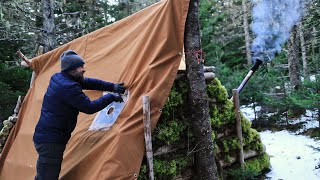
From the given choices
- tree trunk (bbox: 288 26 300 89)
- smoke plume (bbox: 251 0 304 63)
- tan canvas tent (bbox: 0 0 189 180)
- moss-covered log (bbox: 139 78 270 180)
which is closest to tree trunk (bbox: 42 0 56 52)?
tan canvas tent (bbox: 0 0 189 180)

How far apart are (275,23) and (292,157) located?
5.60m

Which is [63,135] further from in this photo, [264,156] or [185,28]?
[264,156]

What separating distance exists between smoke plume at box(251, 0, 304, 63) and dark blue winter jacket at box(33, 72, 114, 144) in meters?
7.97

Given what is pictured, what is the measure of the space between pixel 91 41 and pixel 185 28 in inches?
89.7

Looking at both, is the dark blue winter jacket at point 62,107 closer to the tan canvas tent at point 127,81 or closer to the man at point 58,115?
the man at point 58,115

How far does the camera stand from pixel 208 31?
1452 centimetres

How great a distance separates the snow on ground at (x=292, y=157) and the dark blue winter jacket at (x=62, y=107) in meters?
4.17

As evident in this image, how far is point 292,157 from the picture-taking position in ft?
24.8

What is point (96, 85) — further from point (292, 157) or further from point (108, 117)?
point (292, 157)

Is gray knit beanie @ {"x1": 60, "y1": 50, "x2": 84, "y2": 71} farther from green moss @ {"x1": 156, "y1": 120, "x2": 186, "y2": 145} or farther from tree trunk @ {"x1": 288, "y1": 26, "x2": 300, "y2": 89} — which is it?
tree trunk @ {"x1": 288, "y1": 26, "x2": 300, "y2": 89}

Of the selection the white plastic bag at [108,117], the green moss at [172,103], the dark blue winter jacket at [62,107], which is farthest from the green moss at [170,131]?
the dark blue winter jacket at [62,107]

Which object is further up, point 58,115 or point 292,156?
point 58,115

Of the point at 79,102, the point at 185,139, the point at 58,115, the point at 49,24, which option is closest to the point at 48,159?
the point at 58,115

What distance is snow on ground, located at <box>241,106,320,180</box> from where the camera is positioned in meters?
6.38
